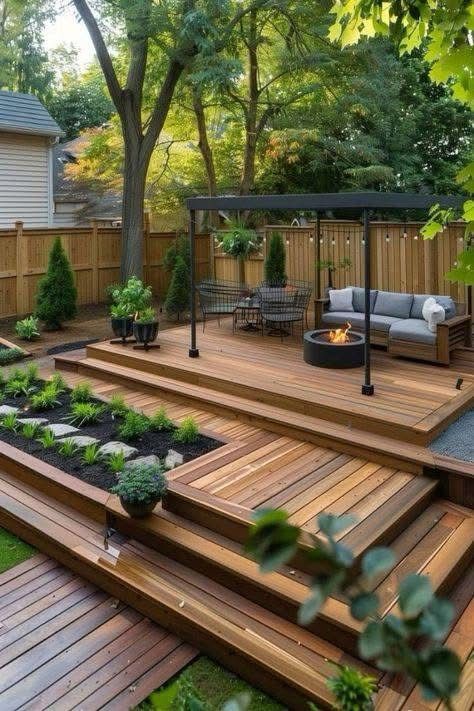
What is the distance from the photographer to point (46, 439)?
16.2 ft

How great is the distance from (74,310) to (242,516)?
683cm

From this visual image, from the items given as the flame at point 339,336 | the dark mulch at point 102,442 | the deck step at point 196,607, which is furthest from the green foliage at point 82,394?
the flame at point 339,336

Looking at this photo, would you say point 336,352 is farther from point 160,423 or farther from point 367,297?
point 160,423

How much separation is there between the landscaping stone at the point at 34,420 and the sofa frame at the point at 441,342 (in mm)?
3854

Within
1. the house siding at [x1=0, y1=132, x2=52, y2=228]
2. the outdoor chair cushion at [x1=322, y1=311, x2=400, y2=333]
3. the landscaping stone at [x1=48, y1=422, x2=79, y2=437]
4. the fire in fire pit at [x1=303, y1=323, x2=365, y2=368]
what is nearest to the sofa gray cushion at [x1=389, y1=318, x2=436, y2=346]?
the outdoor chair cushion at [x1=322, y1=311, x2=400, y2=333]

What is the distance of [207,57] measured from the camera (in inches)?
370

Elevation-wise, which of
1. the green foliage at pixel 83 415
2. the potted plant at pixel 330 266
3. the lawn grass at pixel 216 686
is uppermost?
the potted plant at pixel 330 266

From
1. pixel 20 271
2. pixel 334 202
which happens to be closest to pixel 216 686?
pixel 334 202

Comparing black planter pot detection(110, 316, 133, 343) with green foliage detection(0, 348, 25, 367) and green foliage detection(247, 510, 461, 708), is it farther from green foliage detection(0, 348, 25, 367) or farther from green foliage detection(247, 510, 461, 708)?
green foliage detection(247, 510, 461, 708)

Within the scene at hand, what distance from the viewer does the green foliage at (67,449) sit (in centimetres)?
473

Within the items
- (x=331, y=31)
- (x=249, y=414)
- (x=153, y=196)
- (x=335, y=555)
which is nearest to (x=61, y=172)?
(x=153, y=196)

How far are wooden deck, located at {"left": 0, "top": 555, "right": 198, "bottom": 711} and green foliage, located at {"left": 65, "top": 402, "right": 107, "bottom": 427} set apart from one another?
5.89ft

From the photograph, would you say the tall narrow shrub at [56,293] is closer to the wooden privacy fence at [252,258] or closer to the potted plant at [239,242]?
the wooden privacy fence at [252,258]

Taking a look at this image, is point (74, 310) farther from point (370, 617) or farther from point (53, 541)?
point (370, 617)
